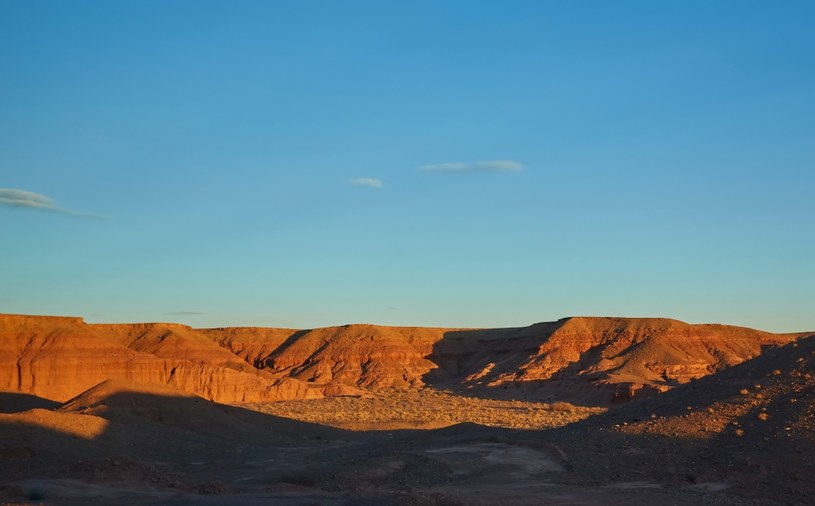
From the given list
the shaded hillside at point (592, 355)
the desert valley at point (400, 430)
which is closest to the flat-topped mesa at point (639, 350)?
the shaded hillside at point (592, 355)

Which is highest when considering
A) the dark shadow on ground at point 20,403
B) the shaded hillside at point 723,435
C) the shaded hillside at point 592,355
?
the shaded hillside at point 592,355

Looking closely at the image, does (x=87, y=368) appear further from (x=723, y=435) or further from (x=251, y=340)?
(x=723, y=435)

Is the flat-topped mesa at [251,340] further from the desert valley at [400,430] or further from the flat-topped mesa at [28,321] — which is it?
the flat-topped mesa at [28,321]

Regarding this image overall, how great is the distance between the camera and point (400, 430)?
50.2 meters

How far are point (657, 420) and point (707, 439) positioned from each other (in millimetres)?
2102

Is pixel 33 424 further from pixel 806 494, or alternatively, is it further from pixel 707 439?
pixel 806 494

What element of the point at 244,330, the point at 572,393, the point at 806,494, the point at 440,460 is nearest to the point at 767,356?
the point at 806,494

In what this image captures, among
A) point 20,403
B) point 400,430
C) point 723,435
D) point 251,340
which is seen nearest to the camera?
point 723,435

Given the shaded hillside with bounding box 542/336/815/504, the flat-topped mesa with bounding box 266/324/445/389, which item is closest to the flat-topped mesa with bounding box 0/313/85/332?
the flat-topped mesa with bounding box 266/324/445/389

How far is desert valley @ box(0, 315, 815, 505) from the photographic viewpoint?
20734 millimetres

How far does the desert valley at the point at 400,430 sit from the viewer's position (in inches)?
816

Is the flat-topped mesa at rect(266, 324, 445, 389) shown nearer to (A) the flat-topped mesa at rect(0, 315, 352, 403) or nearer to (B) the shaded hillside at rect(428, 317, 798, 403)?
(B) the shaded hillside at rect(428, 317, 798, 403)

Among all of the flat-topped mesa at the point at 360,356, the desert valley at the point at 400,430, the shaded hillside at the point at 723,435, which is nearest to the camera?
the shaded hillside at the point at 723,435

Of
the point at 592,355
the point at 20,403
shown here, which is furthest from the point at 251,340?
the point at 20,403
